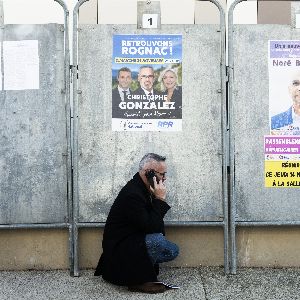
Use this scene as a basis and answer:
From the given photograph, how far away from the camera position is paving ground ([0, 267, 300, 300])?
17.2 feet

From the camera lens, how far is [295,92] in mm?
5809

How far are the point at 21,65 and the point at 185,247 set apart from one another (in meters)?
2.33

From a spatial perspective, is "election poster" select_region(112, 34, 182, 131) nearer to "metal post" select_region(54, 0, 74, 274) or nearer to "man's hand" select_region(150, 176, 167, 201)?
"metal post" select_region(54, 0, 74, 274)

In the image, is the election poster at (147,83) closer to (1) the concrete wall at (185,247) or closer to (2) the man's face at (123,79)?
(2) the man's face at (123,79)

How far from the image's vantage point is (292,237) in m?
5.93

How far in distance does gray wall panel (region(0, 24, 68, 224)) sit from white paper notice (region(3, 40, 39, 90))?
47 mm

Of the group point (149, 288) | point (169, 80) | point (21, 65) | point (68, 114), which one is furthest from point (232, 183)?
point (21, 65)

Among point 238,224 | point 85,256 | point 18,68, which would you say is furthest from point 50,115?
point 238,224

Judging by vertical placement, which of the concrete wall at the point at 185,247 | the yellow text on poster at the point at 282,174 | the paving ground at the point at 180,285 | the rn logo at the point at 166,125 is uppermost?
the rn logo at the point at 166,125

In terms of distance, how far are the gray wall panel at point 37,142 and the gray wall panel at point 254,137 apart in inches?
65.1

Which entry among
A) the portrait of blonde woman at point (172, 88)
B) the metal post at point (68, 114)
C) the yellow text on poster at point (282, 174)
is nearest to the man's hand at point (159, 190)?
the portrait of blonde woman at point (172, 88)

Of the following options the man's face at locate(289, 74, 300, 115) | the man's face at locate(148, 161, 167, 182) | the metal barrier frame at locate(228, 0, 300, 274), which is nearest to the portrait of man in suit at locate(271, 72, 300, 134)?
the man's face at locate(289, 74, 300, 115)

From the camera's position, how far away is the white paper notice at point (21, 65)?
5.75m

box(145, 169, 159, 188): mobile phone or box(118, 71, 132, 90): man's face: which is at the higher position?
box(118, 71, 132, 90): man's face
